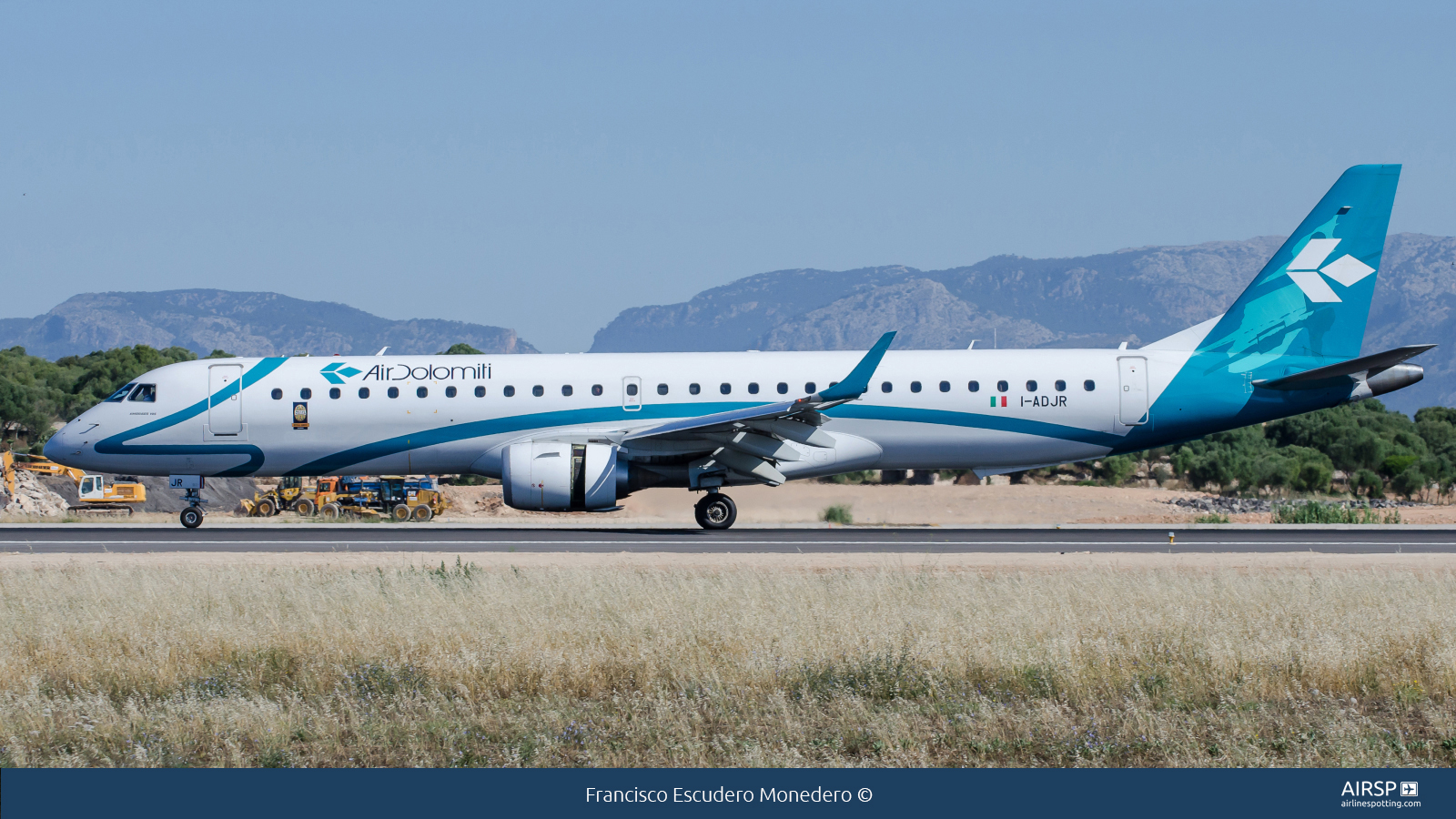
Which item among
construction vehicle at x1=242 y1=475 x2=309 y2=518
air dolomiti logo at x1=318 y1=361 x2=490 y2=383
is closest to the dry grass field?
air dolomiti logo at x1=318 y1=361 x2=490 y2=383

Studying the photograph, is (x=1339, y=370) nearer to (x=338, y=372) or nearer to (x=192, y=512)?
Answer: (x=338, y=372)

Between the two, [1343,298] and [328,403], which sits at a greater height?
[1343,298]

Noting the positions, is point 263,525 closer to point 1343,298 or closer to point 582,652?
point 582,652

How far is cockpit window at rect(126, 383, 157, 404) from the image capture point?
27.7 meters

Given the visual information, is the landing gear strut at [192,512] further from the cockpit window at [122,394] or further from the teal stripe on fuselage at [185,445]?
the cockpit window at [122,394]

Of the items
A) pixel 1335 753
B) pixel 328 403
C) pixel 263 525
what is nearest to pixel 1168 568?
pixel 1335 753

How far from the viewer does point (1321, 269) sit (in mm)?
27719

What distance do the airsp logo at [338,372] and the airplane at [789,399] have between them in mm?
38

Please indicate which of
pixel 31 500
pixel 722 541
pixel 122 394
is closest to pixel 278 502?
pixel 31 500

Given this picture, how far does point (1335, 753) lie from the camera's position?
8414 mm

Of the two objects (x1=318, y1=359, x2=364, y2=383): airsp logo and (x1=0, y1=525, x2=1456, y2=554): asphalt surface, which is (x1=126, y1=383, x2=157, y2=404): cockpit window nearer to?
(x1=0, y1=525, x2=1456, y2=554): asphalt surface

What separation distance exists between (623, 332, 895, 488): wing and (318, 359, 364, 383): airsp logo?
6.37 m

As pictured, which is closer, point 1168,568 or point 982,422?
point 1168,568

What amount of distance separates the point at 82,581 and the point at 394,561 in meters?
4.35
